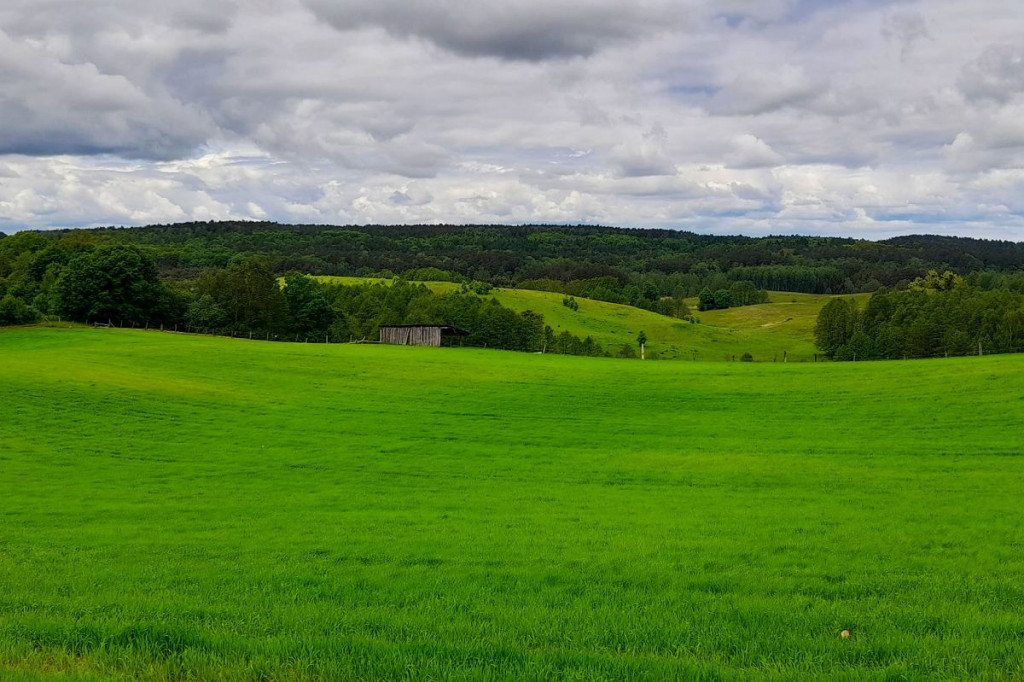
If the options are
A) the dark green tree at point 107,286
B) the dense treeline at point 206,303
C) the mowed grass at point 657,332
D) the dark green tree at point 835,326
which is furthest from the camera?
the mowed grass at point 657,332

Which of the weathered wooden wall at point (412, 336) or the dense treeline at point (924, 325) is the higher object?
the dense treeline at point (924, 325)

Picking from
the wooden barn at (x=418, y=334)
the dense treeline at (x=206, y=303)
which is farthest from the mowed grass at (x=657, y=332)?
the wooden barn at (x=418, y=334)

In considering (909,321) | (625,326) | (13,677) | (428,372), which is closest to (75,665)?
(13,677)

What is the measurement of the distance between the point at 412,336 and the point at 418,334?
3.47ft

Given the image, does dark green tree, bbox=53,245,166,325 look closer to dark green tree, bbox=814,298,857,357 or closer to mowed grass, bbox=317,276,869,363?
mowed grass, bbox=317,276,869,363

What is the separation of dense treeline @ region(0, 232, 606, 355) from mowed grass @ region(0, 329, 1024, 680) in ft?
167

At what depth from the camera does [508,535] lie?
15250 mm

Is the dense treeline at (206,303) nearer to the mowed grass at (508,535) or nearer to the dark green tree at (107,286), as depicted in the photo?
the dark green tree at (107,286)

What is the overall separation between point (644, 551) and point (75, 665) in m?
8.88

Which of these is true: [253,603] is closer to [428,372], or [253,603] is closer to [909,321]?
[428,372]

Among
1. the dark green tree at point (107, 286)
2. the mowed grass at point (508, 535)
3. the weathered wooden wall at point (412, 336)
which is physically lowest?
the mowed grass at point (508, 535)

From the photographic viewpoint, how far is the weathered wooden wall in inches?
3661

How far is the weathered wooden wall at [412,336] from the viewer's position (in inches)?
3661

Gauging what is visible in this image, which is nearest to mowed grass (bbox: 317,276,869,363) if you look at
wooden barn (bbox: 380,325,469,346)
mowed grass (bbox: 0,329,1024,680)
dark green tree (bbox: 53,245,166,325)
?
wooden barn (bbox: 380,325,469,346)
